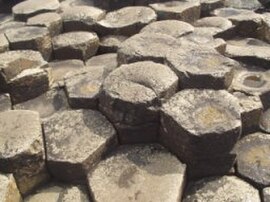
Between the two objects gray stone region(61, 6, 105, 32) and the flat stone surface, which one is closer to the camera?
the flat stone surface

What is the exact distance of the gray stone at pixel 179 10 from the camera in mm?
2771

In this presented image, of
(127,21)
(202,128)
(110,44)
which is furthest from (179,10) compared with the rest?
(202,128)

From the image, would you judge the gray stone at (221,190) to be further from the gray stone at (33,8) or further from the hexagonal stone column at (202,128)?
the gray stone at (33,8)

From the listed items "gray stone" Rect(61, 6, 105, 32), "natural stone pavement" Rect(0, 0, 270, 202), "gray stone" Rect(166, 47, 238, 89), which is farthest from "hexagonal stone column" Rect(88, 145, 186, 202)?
"gray stone" Rect(61, 6, 105, 32)

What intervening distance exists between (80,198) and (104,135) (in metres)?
0.28

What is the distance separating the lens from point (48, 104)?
219cm

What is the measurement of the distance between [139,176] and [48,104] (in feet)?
2.36

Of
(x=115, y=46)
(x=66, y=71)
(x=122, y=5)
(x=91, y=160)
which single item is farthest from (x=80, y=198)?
(x=122, y=5)

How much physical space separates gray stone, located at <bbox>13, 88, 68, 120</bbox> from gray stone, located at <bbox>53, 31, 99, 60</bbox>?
38cm

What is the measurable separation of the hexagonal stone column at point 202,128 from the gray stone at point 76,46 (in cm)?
92

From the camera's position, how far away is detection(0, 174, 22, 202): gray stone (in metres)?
1.61

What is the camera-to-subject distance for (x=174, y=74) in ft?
6.28

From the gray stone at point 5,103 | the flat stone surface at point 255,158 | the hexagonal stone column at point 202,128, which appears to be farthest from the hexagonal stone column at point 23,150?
the flat stone surface at point 255,158

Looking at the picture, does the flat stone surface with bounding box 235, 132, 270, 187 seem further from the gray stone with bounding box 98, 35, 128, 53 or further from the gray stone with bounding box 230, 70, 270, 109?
the gray stone with bounding box 98, 35, 128, 53
